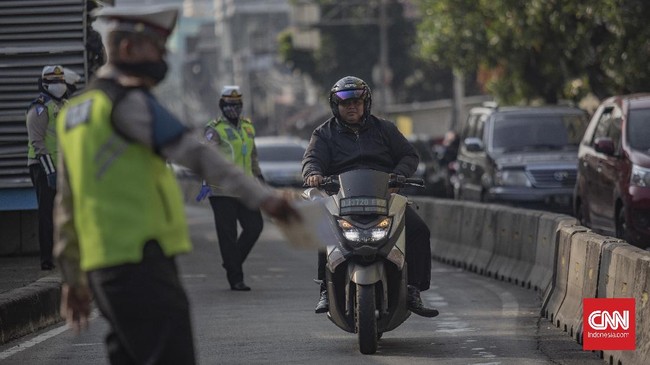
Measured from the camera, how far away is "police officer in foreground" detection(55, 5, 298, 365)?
239 inches

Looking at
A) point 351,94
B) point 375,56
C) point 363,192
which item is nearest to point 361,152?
point 351,94

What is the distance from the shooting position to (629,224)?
17109 mm

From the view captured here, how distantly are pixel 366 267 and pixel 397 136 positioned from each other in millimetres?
1314

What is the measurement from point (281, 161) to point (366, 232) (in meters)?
26.0

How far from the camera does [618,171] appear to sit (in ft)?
57.6

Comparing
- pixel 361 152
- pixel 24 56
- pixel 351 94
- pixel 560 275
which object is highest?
pixel 24 56

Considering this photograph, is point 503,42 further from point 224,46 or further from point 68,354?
point 224,46

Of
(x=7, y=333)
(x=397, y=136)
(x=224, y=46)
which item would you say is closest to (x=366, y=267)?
(x=397, y=136)

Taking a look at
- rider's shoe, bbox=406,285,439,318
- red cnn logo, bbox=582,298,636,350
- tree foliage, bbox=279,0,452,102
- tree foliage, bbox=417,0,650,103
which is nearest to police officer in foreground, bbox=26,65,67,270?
rider's shoe, bbox=406,285,439,318

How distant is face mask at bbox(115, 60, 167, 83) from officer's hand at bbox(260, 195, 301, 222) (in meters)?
0.62

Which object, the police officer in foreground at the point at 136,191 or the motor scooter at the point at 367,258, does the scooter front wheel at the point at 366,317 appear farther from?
the police officer in foreground at the point at 136,191

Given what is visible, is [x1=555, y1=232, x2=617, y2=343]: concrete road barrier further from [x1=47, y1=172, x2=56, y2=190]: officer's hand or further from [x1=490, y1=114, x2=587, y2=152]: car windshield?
[x1=490, y1=114, x2=587, y2=152]: car windshield

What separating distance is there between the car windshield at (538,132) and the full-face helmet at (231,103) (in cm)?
860

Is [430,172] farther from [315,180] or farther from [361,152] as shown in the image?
[315,180]
